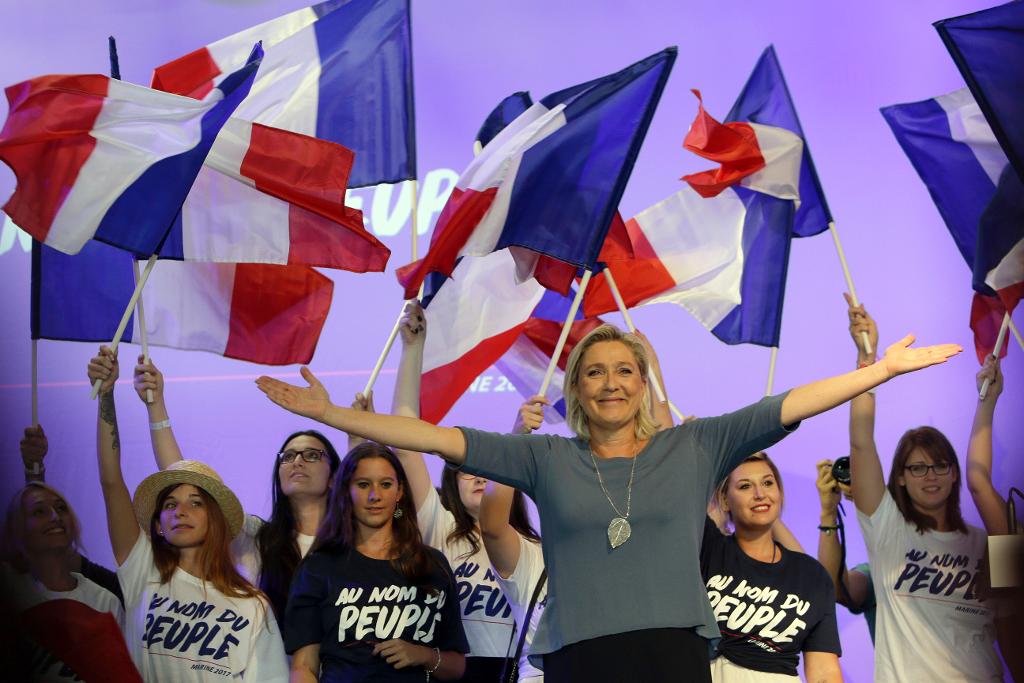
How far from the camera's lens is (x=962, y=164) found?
440 centimetres

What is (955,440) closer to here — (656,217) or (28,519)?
(656,217)

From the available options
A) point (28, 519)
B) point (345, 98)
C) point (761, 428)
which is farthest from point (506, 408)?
point (761, 428)

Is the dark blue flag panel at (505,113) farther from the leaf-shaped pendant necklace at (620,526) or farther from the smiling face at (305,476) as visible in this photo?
the leaf-shaped pendant necklace at (620,526)

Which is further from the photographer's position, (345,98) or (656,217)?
(656,217)

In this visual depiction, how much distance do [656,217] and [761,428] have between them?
235 centimetres

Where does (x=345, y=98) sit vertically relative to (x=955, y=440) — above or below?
above

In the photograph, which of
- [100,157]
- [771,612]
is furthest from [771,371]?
[100,157]

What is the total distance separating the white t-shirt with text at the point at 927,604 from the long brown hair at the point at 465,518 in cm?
102

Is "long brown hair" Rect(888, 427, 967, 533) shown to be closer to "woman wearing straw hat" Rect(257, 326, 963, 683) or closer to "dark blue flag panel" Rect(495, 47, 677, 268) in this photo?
"dark blue flag panel" Rect(495, 47, 677, 268)

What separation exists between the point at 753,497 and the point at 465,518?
95 centimetres

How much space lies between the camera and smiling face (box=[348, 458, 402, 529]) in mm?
3545

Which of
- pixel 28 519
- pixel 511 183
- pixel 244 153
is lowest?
pixel 28 519

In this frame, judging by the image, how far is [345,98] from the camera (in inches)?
178

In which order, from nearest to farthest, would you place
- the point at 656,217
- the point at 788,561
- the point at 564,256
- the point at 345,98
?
the point at 788,561 → the point at 564,256 → the point at 345,98 → the point at 656,217
